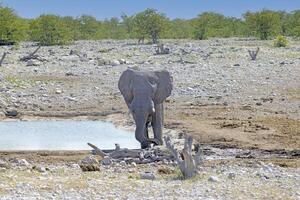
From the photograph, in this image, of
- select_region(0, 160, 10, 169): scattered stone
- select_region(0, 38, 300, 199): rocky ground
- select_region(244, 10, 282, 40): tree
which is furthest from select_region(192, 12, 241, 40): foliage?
select_region(0, 160, 10, 169): scattered stone

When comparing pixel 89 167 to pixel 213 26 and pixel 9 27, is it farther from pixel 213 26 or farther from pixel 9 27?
pixel 213 26

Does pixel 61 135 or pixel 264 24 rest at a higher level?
pixel 264 24

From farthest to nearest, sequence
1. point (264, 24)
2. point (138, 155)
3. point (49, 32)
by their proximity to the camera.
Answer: point (264, 24) → point (49, 32) → point (138, 155)

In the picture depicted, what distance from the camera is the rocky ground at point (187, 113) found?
37.1 feet

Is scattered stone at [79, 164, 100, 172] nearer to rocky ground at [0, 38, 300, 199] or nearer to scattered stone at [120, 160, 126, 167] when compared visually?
rocky ground at [0, 38, 300, 199]

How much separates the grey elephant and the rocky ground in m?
1.38

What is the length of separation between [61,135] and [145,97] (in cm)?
424

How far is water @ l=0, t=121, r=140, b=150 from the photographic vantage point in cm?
1748

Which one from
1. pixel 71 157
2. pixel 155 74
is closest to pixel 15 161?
pixel 71 157

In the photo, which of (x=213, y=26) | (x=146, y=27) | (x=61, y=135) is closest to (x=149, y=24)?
(x=146, y=27)

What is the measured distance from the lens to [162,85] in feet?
Answer: 53.3

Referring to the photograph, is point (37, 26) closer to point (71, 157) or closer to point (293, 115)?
point (293, 115)

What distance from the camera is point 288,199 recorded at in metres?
10.6

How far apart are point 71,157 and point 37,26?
42754mm
